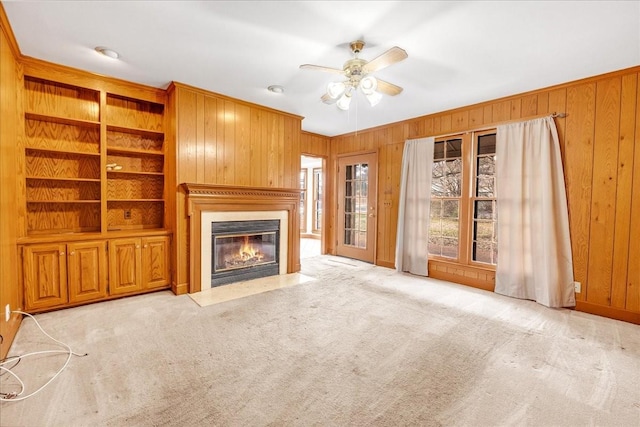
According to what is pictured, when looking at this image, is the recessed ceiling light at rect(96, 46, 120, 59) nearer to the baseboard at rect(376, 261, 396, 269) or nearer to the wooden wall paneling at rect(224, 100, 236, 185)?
the wooden wall paneling at rect(224, 100, 236, 185)

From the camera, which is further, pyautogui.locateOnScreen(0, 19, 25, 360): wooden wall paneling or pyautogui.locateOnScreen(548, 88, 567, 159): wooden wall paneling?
pyautogui.locateOnScreen(548, 88, 567, 159): wooden wall paneling

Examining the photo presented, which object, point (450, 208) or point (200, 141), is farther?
point (450, 208)

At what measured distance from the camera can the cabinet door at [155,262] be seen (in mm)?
3576

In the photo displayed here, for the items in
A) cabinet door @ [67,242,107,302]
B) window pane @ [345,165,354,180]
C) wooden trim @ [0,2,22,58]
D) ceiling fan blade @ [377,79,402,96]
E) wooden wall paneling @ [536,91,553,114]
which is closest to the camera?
wooden trim @ [0,2,22,58]

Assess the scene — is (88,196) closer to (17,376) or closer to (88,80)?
→ (88,80)

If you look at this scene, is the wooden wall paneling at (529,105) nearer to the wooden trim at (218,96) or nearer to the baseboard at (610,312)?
the baseboard at (610,312)

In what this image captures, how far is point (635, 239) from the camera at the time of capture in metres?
2.96

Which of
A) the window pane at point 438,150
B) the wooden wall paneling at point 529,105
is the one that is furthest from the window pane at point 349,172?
the wooden wall paneling at point 529,105

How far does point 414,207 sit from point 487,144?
137 cm

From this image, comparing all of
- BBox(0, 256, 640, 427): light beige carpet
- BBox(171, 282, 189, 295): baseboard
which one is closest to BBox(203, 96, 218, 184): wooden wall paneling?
BBox(171, 282, 189, 295): baseboard

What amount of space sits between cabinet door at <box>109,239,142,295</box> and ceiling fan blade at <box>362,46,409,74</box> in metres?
3.29

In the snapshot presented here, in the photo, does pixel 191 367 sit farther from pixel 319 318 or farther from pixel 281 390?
pixel 319 318

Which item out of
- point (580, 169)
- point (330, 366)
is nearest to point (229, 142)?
point (330, 366)

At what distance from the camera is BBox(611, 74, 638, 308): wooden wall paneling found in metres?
2.96
